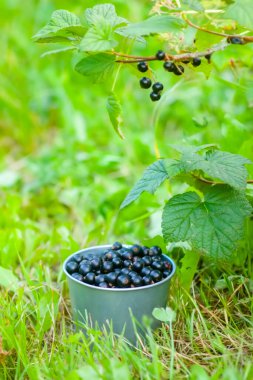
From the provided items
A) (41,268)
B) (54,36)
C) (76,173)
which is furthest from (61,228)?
(54,36)

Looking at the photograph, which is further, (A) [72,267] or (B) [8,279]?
(B) [8,279]

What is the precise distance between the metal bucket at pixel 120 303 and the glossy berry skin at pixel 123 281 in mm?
33

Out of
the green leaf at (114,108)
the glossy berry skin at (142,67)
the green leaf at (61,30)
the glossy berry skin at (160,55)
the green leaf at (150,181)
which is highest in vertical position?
the green leaf at (61,30)

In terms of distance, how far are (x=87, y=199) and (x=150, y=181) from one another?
3.27 feet

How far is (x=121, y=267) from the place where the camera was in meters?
1.45

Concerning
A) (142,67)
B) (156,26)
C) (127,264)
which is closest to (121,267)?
(127,264)

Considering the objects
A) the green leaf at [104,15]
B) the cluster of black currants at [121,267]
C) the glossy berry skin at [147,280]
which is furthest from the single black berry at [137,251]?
the green leaf at [104,15]

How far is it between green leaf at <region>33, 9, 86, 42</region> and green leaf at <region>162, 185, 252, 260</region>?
448 mm

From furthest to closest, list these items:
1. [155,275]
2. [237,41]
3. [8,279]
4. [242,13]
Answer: [8,279] → [155,275] → [237,41] → [242,13]

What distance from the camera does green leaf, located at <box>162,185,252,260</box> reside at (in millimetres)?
1304

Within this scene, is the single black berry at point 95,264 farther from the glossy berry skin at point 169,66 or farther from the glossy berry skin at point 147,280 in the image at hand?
the glossy berry skin at point 169,66

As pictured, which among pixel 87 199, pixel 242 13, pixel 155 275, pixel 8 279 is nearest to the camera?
pixel 242 13

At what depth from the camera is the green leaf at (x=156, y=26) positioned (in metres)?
1.18

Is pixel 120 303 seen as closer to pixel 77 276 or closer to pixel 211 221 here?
pixel 77 276
